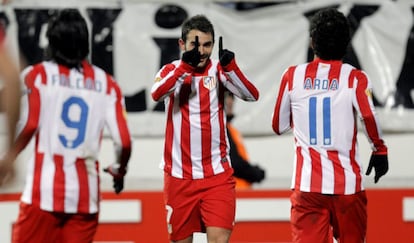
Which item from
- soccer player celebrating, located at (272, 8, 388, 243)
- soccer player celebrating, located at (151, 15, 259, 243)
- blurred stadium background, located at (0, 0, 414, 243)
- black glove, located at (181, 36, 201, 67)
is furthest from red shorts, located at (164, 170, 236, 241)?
blurred stadium background, located at (0, 0, 414, 243)

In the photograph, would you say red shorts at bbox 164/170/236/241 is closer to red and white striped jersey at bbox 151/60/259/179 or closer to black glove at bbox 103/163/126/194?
red and white striped jersey at bbox 151/60/259/179

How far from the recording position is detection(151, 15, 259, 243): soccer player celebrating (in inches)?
221

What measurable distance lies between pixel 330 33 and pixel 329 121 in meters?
0.46

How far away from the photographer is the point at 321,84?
17.3 ft

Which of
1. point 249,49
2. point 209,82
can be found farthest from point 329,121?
point 249,49

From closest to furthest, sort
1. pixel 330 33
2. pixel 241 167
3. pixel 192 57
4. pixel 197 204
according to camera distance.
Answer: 1. pixel 330 33
2. pixel 192 57
3. pixel 197 204
4. pixel 241 167

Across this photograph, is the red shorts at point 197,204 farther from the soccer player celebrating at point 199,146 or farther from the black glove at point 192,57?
the black glove at point 192,57

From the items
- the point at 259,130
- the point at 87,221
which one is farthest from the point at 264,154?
the point at 87,221

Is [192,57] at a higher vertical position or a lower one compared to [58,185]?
higher

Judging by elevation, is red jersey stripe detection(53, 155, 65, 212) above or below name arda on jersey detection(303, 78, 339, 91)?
below

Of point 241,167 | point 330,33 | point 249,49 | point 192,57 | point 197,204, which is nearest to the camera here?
point 330,33

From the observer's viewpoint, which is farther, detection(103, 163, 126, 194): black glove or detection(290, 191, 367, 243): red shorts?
detection(290, 191, 367, 243): red shorts

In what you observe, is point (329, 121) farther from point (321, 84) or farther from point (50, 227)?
point (50, 227)

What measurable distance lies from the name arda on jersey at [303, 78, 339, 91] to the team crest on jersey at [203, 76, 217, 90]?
60 cm
